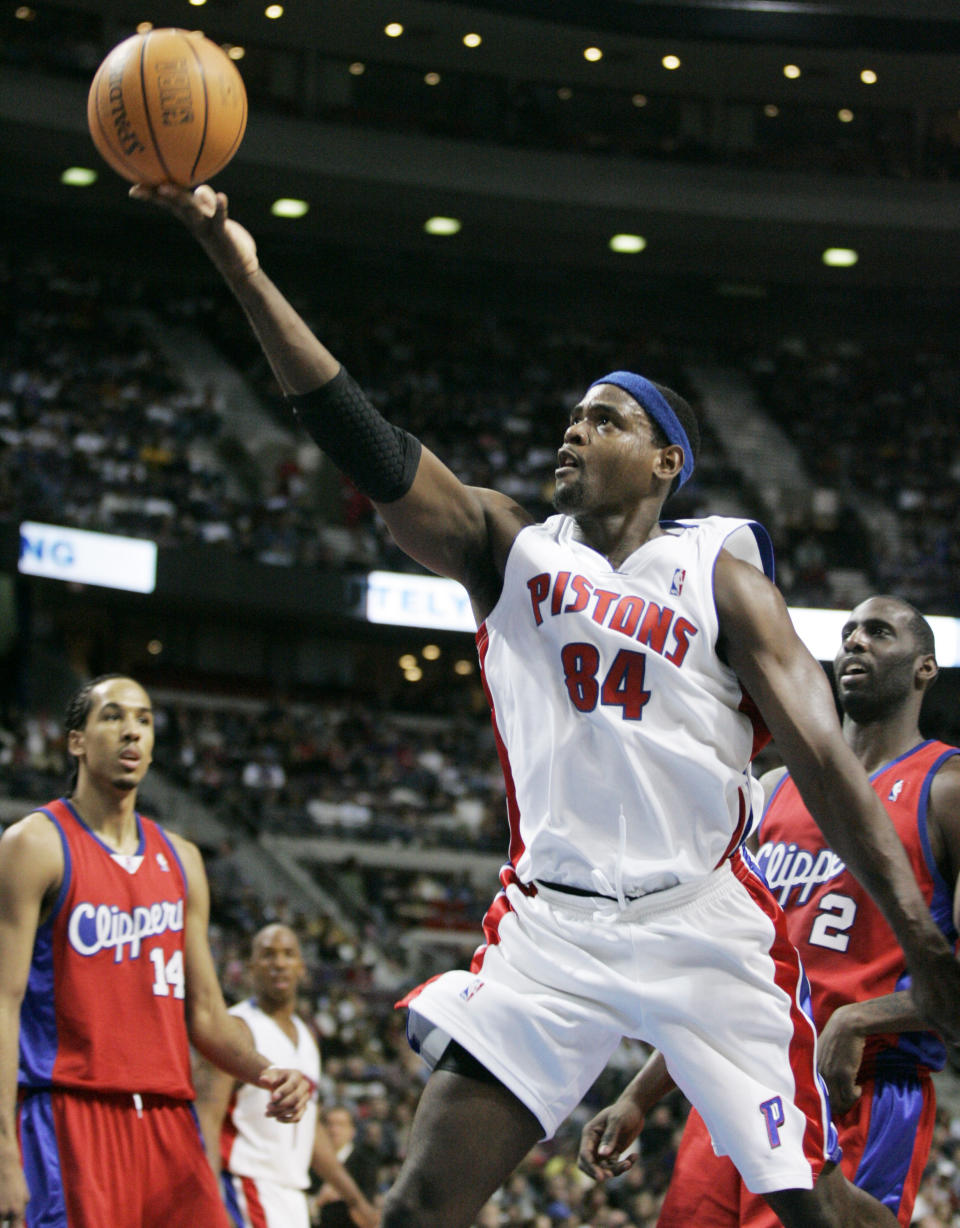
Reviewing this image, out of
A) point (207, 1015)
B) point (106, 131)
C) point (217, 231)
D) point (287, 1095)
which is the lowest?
point (287, 1095)

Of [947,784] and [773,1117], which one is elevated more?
[947,784]

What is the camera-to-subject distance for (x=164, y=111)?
10.6 feet

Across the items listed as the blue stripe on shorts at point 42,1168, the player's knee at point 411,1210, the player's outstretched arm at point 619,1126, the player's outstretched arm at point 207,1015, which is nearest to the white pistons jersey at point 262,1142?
the player's outstretched arm at point 207,1015

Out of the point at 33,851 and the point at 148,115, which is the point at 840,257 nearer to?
the point at 33,851

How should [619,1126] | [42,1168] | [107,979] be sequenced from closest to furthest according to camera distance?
[619,1126] → [42,1168] → [107,979]

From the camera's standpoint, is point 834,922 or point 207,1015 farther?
point 207,1015

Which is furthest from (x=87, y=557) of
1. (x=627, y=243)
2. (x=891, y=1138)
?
(x=891, y=1138)

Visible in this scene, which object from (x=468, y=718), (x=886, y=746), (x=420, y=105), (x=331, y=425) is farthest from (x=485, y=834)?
(x=331, y=425)

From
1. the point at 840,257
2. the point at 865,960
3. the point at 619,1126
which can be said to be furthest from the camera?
the point at 840,257

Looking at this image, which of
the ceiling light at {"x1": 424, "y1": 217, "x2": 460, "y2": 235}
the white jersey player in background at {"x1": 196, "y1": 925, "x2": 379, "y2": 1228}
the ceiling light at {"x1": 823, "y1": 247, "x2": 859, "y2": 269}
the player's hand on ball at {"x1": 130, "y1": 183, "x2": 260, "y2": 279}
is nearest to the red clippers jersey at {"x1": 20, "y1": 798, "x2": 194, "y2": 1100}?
the white jersey player in background at {"x1": 196, "y1": 925, "x2": 379, "y2": 1228}

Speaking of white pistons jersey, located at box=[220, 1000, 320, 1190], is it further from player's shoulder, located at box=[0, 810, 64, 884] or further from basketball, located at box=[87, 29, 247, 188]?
basketball, located at box=[87, 29, 247, 188]

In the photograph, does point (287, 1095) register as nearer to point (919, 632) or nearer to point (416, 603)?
point (919, 632)

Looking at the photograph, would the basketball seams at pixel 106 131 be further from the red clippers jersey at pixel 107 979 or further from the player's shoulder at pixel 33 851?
the red clippers jersey at pixel 107 979

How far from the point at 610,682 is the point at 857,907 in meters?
1.21
